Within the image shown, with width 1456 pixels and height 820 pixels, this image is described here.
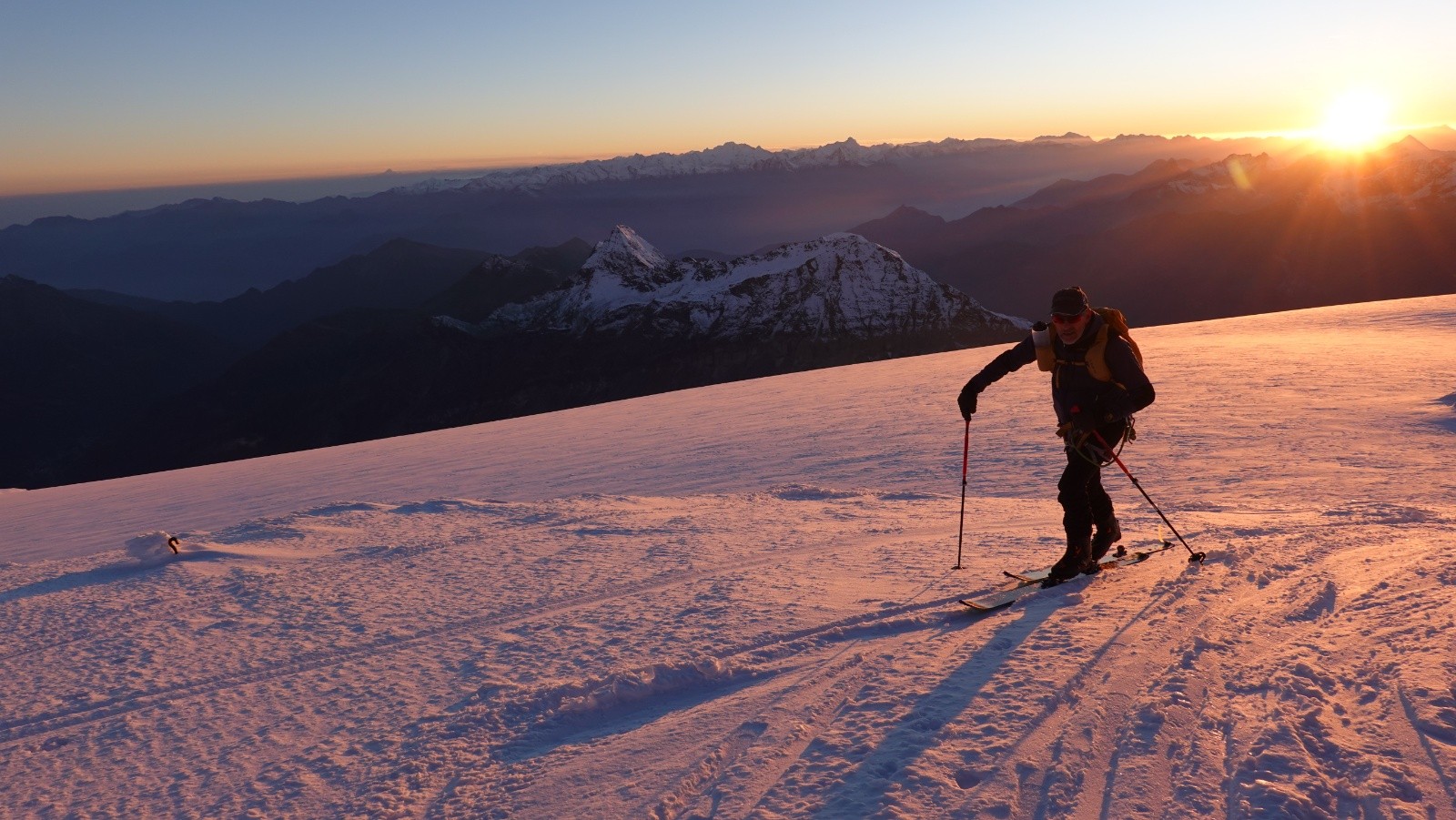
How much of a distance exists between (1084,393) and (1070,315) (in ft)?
2.02

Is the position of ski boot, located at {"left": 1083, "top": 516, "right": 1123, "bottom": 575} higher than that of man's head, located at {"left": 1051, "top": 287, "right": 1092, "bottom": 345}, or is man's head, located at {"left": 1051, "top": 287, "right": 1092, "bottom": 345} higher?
man's head, located at {"left": 1051, "top": 287, "right": 1092, "bottom": 345}

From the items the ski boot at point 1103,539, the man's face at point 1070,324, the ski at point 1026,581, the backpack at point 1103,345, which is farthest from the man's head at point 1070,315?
the ski at point 1026,581

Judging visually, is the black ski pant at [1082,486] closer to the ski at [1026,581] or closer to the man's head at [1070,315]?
the ski at [1026,581]

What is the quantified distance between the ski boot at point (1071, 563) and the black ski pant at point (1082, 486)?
1.3 inches

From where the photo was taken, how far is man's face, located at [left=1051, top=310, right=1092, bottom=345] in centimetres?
586

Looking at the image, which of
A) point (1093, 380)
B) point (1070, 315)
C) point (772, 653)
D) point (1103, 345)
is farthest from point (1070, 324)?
point (772, 653)

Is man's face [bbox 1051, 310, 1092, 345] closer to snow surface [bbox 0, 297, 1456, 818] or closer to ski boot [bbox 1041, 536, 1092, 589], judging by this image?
ski boot [bbox 1041, 536, 1092, 589]

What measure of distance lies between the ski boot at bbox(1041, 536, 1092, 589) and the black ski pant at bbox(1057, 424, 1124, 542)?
0.03 metres

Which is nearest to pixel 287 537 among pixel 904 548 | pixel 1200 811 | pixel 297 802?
pixel 297 802

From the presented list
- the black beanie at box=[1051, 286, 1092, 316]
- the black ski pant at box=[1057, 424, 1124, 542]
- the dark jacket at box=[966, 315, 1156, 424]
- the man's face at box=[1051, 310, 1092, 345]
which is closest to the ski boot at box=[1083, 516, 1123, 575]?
the black ski pant at box=[1057, 424, 1124, 542]

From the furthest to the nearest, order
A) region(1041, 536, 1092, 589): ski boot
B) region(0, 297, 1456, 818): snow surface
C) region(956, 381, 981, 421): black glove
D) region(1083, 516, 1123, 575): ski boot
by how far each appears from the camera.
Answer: region(956, 381, 981, 421): black glove, region(1083, 516, 1123, 575): ski boot, region(1041, 536, 1092, 589): ski boot, region(0, 297, 1456, 818): snow surface

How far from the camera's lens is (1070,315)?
584 cm

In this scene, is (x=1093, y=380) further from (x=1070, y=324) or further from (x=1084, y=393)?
(x=1070, y=324)

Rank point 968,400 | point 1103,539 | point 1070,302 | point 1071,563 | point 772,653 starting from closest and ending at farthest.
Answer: point 772,653, point 1070,302, point 1071,563, point 1103,539, point 968,400
